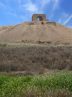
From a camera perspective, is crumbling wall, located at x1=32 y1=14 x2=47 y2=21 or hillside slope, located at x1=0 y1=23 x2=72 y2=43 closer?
hillside slope, located at x1=0 y1=23 x2=72 y2=43

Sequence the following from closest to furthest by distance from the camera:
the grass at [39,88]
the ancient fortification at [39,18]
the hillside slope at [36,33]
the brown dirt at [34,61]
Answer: the grass at [39,88] < the brown dirt at [34,61] < the hillside slope at [36,33] < the ancient fortification at [39,18]

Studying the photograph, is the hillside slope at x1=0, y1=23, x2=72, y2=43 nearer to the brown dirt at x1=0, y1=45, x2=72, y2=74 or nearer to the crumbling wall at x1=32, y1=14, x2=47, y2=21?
the crumbling wall at x1=32, y1=14, x2=47, y2=21

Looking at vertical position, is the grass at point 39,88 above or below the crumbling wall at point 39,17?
below

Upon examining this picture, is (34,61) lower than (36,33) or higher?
lower

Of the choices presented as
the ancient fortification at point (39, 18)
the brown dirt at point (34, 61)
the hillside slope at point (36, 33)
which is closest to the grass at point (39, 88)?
the brown dirt at point (34, 61)

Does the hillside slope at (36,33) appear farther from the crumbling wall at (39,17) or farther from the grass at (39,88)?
the grass at (39,88)

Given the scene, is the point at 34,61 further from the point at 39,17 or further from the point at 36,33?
the point at 39,17

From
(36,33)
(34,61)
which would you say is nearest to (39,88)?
(34,61)

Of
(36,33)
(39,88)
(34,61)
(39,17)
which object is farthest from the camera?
(39,17)

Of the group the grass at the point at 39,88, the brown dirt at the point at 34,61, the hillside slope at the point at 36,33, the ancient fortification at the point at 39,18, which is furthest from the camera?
the ancient fortification at the point at 39,18

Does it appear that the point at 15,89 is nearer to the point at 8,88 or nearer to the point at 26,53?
the point at 8,88

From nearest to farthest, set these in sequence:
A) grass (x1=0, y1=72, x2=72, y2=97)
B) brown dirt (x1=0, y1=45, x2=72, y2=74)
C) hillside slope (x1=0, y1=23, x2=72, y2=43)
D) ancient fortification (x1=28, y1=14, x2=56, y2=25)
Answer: grass (x1=0, y1=72, x2=72, y2=97) < brown dirt (x1=0, y1=45, x2=72, y2=74) < hillside slope (x1=0, y1=23, x2=72, y2=43) < ancient fortification (x1=28, y1=14, x2=56, y2=25)

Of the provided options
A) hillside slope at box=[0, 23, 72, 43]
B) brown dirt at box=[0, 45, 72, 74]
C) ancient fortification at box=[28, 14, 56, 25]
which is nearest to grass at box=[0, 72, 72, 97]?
brown dirt at box=[0, 45, 72, 74]

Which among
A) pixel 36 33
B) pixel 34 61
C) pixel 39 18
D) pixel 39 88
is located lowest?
pixel 39 88
